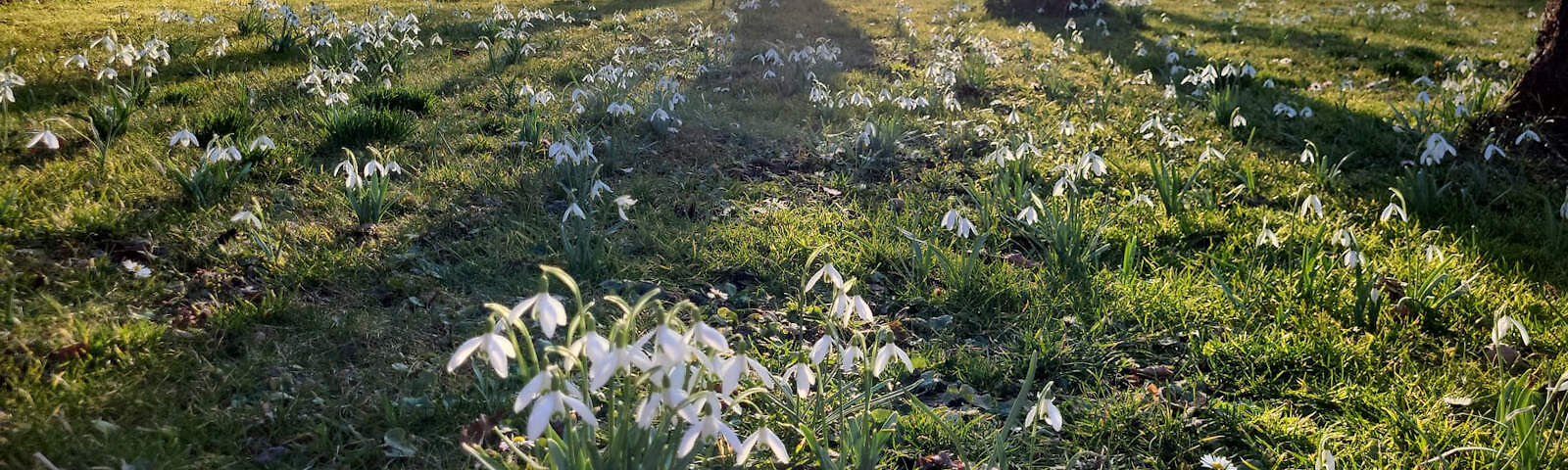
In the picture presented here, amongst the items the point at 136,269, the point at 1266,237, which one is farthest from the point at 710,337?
the point at 1266,237

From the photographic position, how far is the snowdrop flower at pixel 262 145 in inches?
144

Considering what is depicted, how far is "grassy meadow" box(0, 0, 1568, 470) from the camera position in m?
2.20

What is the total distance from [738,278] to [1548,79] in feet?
15.5

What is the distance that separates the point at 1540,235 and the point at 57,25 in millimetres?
10154

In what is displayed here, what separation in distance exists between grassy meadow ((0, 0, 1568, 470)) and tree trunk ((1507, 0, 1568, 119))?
0.14 m

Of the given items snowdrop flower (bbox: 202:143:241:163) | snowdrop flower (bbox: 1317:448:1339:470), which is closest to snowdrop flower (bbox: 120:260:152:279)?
snowdrop flower (bbox: 202:143:241:163)

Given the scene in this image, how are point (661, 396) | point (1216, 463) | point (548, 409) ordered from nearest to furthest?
point (548, 409) < point (661, 396) < point (1216, 463)

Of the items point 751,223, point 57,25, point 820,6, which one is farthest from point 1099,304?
point 820,6

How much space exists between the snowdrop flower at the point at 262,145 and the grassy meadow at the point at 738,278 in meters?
0.05

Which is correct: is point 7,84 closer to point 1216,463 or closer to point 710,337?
point 710,337

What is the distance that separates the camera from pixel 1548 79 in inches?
184

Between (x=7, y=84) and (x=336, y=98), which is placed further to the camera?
(x=336, y=98)

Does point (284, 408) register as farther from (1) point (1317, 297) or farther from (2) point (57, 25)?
(2) point (57, 25)

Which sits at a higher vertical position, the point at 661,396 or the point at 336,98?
the point at 661,396
